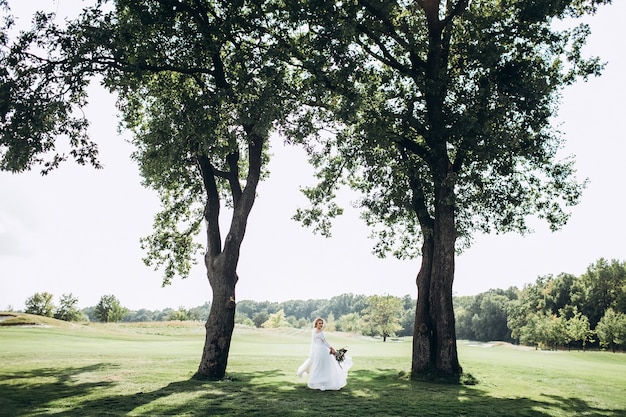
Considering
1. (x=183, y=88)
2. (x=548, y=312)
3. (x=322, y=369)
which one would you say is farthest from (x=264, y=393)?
(x=548, y=312)

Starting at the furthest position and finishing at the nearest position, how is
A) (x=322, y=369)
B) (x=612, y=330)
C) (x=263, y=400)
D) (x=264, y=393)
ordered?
(x=612, y=330), (x=322, y=369), (x=264, y=393), (x=263, y=400)

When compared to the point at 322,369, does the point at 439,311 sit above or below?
above

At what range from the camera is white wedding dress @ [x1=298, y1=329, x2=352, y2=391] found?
1362cm

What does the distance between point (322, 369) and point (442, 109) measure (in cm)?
1188

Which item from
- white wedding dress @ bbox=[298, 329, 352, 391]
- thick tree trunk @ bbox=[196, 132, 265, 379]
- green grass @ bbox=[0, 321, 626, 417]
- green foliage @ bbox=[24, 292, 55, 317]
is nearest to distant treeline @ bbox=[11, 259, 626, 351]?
green foliage @ bbox=[24, 292, 55, 317]

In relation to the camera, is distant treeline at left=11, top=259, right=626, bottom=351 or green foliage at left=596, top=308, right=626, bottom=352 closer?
green foliage at left=596, top=308, right=626, bottom=352

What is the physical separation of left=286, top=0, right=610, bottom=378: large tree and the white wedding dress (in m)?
5.28

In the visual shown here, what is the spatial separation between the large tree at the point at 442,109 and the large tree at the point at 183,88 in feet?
7.40

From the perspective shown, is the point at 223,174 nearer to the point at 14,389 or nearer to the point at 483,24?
the point at 14,389

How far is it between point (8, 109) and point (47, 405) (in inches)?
368

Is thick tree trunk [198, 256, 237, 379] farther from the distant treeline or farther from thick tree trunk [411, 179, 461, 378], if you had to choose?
the distant treeline

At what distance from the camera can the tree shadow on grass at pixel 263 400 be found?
9766 mm

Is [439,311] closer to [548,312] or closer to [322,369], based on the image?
[322,369]

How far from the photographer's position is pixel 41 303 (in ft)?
213
